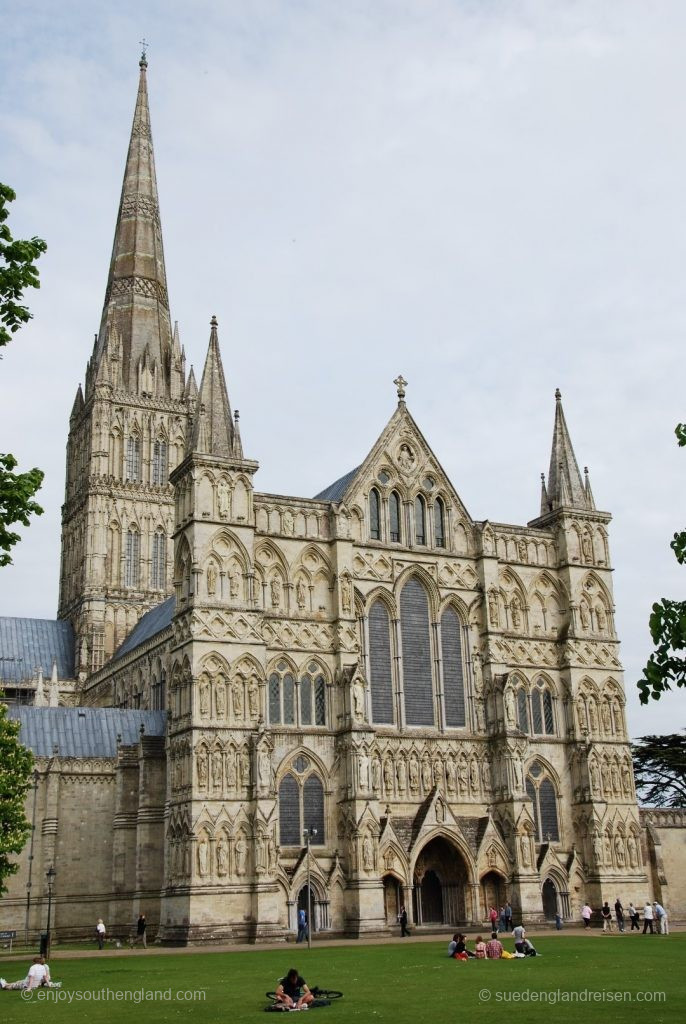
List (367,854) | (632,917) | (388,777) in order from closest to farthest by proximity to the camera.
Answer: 1. (367,854)
2. (632,917)
3. (388,777)

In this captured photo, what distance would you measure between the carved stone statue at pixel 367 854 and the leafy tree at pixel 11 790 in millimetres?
14301

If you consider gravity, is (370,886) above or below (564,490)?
below

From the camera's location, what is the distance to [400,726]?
162ft

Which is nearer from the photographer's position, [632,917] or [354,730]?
[354,730]

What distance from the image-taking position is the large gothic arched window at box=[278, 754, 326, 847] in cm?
4622

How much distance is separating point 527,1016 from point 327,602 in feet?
104

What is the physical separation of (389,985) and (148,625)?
4762 centimetres

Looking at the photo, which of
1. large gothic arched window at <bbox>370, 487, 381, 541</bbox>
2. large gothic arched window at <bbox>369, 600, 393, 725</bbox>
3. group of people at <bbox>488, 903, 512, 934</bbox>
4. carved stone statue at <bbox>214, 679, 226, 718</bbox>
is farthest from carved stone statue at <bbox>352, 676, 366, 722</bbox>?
group of people at <bbox>488, 903, 512, 934</bbox>

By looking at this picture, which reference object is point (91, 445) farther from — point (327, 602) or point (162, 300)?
point (327, 602)

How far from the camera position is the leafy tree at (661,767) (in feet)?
257

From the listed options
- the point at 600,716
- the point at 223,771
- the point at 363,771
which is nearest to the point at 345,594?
the point at 363,771

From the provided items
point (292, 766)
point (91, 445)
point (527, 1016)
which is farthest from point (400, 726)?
point (91, 445)

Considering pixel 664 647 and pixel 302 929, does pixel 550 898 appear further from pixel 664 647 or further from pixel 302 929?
pixel 664 647

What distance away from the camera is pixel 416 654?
5128 cm
